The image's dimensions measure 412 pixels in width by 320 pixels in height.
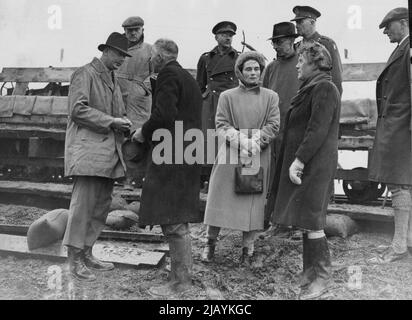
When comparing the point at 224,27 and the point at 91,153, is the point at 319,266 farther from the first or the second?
the point at 224,27

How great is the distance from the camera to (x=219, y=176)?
15.1 feet

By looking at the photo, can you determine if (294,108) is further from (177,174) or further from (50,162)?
(50,162)

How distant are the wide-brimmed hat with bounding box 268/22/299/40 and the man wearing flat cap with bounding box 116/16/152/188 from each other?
1.73 m

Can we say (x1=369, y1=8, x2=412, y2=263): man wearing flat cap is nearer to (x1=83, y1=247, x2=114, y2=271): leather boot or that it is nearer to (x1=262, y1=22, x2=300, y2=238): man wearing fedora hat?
(x1=262, y1=22, x2=300, y2=238): man wearing fedora hat

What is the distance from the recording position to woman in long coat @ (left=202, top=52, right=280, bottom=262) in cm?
448

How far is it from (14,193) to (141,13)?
334 centimetres

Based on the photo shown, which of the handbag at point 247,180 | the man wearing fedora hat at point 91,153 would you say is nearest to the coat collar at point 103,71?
the man wearing fedora hat at point 91,153

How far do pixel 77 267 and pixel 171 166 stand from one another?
1.26 metres

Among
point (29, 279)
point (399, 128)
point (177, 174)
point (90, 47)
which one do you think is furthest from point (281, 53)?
point (29, 279)

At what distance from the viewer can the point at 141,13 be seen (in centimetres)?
608

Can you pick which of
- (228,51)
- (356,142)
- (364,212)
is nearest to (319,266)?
(364,212)

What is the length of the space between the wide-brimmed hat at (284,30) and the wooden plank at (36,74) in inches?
148

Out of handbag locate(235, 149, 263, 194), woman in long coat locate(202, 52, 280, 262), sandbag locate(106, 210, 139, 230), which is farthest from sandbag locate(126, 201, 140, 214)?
handbag locate(235, 149, 263, 194)
